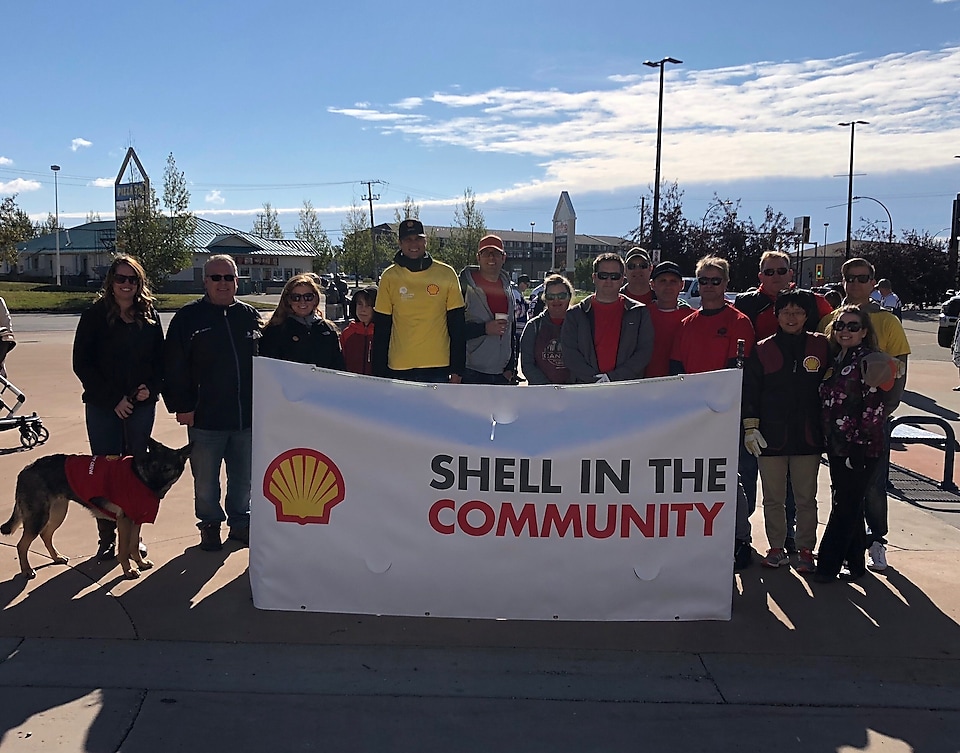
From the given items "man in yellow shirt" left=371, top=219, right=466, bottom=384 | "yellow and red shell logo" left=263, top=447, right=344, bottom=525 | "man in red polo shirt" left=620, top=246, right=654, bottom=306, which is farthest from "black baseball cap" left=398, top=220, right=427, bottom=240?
"yellow and red shell logo" left=263, top=447, right=344, bottom=525

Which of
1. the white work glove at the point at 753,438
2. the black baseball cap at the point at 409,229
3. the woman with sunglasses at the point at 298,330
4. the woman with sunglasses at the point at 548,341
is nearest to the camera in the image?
the white work glove at the point at 753,438

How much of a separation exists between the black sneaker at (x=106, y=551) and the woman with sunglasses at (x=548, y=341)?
2886mm

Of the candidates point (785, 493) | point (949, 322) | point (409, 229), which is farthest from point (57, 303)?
point (785, 493)

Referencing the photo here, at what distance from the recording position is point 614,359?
5.29 m

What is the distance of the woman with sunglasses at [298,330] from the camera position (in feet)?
17.6

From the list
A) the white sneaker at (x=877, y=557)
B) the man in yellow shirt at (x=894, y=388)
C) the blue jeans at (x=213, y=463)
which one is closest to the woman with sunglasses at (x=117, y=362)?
the blue jeans at (x=213, y=463)

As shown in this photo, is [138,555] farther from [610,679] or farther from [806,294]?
[806,294]

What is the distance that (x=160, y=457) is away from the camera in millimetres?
4750

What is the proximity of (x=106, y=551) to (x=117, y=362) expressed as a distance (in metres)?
1.17

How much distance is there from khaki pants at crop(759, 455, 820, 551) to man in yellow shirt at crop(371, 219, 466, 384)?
2.08 metres

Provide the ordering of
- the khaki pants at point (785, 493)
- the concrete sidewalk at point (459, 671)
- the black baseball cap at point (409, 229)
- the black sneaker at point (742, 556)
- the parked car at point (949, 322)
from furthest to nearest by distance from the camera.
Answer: the parked car at point (949, 322) → the black baseball cap at point (409, 229) → the black sneaker at point (742, 556) → the khaki pants at point (785, 493) → the concrete sidewalk at point (459, 671)

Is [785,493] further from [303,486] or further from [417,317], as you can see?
[303,486]

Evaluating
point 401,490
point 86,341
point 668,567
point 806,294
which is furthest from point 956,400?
point 86,341

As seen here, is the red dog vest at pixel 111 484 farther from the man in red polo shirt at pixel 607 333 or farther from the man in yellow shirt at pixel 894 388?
the man in yellow shirt at pixel 894 388
